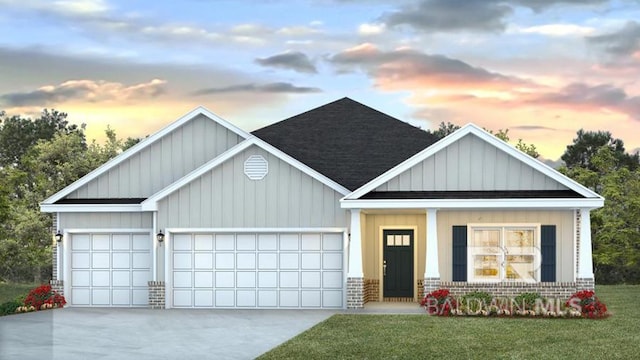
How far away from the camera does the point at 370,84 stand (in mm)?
35969

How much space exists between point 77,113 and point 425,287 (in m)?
53.8

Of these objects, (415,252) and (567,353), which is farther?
(415,252)

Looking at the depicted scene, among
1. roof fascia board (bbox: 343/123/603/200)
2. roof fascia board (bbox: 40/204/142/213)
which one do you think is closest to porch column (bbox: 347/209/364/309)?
roof fascia board (bbox: 343/123/603/200)

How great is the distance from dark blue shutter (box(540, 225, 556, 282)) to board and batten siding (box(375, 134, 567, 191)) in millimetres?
1338

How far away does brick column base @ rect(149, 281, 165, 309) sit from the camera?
26.0m

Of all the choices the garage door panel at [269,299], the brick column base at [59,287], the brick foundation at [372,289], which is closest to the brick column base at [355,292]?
the garage door panel at [269,299]

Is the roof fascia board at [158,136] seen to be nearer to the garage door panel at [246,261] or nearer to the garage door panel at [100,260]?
the garage door panel at [100,260]

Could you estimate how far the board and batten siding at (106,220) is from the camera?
2695 centimetres

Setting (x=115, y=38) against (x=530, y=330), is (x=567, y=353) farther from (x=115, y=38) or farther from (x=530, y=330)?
(x=115, y=38)

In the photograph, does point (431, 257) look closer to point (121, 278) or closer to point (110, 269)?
point (121, 278)

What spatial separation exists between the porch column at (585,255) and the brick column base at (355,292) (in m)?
5.80

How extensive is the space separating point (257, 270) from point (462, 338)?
874cm

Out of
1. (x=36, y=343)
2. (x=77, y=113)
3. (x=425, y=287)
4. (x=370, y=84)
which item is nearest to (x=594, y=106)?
(x=370, y=84)

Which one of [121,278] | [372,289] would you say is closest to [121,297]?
[121,278]
